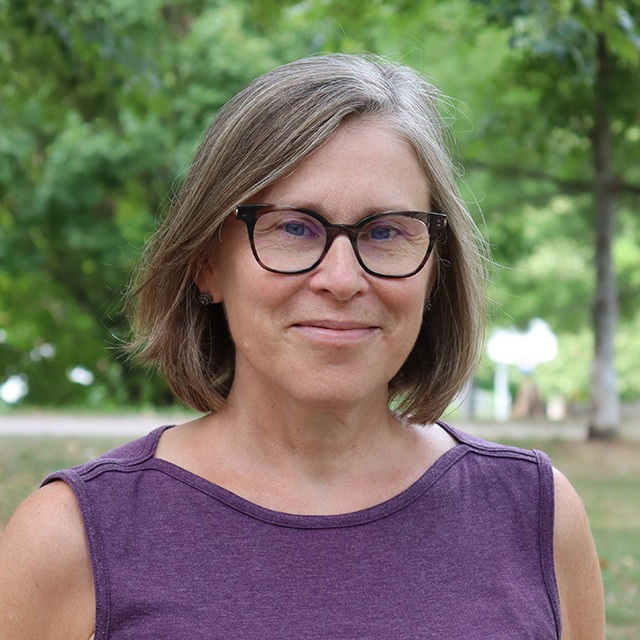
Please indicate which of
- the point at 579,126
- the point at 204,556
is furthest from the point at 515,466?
the point at 579,126

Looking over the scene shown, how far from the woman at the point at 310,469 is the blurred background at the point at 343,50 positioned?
40cm

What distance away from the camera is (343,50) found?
663 cm

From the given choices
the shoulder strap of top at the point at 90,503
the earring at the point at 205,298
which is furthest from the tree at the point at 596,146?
the shoulder strap of top at the point at 90,503

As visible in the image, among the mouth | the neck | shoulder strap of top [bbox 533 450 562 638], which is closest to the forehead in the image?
the mouth

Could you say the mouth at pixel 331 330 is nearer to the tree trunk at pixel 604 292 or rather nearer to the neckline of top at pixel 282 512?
the neckline of top at pixel 282 512

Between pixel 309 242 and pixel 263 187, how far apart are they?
0.12 meters

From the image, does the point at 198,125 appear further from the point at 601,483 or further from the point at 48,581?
the point at 48,581

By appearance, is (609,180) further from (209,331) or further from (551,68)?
(209,331)

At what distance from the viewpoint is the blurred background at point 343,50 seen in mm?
6516

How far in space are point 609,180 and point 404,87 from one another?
12.0 metres

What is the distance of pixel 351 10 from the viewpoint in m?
7.97

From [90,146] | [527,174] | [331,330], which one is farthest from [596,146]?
[331,330]

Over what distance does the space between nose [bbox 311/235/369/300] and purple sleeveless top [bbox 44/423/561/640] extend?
405 millimetres

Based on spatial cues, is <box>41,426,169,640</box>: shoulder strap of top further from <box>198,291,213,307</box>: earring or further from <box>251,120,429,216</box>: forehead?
<box>251,120,429,216</box>: forehead
